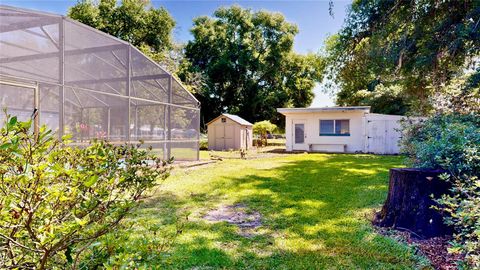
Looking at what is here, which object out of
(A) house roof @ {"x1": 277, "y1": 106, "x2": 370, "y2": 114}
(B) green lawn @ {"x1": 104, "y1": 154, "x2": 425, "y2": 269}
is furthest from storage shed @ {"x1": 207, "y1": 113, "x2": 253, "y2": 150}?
(B) green lawn @ {"x1": 104, "y1": 154, "x2": 425, "y2": 269}

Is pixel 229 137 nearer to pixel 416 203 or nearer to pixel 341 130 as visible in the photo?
pixel 341 130

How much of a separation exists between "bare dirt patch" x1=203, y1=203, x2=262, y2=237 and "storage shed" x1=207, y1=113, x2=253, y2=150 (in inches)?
511

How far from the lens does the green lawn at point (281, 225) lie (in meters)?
2.96

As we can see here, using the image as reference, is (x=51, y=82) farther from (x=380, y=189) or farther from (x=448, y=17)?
(x=448, y=17)

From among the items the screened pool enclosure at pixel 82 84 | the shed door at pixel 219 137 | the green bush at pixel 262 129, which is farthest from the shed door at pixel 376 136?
the screened pool enclosure at pixel 82 84

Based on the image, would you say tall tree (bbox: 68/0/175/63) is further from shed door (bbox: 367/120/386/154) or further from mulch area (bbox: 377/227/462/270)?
mulch area (bbox: 377/227/462/270)

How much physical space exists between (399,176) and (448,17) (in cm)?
647

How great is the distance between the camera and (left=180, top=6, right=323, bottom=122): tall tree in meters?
26.2

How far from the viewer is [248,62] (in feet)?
86.2

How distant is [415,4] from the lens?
8.10 meters

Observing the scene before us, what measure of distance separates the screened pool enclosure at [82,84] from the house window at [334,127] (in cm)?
946

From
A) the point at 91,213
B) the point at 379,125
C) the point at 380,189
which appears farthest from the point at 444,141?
the point at 379,125

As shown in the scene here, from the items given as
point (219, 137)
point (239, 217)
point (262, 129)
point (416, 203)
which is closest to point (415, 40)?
point (416, 203)

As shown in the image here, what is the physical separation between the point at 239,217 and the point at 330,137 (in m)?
13.0
